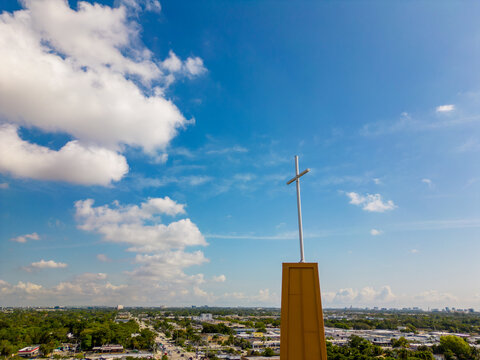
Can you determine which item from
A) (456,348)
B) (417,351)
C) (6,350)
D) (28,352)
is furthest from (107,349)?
(456,348)

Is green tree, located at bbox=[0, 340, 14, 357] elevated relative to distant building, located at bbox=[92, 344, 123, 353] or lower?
elevated

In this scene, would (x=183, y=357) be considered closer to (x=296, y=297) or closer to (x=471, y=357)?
(x=471, y=357)

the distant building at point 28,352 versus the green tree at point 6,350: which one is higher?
the green tree at point 6,350

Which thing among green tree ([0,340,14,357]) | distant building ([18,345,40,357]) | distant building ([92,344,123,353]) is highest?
green tree ([0,340,14,357])

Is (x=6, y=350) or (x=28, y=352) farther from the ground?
(x=6, y=350)

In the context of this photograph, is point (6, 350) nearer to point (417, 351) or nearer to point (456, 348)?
point (417, 351)

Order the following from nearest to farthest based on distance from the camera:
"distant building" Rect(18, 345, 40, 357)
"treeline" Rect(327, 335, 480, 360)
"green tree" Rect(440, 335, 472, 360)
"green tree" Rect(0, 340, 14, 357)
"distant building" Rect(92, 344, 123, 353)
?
"treeline" Rect(327, 335, 480, 360) → "green tree" Rect(0, 340, 14, 357) → "green tree" Rect(440, 335, 472, 360) → "distant building" Rect(18, 345, 40, 357) → "distant building" Rect(92, 344, 123, 353)

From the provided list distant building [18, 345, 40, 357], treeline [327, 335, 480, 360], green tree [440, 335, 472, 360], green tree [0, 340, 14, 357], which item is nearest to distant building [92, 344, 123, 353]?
distant building [18, 345, 40, 357]

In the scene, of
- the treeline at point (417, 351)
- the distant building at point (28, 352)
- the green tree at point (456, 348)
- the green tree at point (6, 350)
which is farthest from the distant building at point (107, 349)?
the green tree at point (456, 348)

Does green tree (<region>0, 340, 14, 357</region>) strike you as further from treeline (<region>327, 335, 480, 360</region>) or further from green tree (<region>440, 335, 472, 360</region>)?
green tree (<region>440, 335, 472, 360</region>)

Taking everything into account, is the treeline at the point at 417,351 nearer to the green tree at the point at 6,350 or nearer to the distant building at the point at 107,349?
the distant building at the point at 107,349

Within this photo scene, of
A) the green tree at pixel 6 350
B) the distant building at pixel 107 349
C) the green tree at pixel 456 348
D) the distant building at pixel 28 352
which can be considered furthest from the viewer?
the distant building at pixel 107 349

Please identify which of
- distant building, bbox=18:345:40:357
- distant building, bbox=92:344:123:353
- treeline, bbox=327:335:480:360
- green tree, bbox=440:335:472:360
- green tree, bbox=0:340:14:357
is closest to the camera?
treeline, bbox=327:335:480:360
